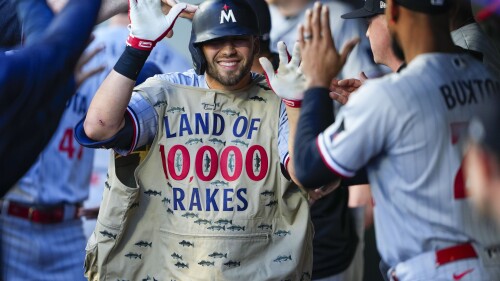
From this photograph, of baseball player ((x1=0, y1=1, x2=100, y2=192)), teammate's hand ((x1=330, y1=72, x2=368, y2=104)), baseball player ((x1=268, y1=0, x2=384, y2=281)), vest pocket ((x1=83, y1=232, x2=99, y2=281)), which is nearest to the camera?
baseball player ((x1=0, y1=1, x2=100, y2=192))

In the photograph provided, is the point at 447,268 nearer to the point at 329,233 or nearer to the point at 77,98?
the point at 329,233

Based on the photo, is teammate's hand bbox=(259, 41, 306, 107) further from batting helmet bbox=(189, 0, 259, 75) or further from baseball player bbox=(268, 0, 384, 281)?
baseball player bbox=(268, 0, 384, 281)

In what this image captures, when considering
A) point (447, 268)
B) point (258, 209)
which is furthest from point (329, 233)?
point (447, 268)

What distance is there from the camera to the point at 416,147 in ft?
10.4

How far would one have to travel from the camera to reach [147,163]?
4.13m

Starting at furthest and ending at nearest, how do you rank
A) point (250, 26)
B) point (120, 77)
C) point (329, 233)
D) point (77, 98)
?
1. point (77, 98)
2. point (329, 233)
3. point (250, 26)
4. point (120, 77)

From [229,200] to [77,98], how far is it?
6.80ft

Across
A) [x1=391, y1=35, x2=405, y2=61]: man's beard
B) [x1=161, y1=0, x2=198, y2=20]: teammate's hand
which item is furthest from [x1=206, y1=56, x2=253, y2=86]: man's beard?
[x1=391, y1=35, x2=405, y2=61]: man's beard

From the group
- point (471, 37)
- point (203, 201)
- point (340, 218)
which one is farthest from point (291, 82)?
point (340, 218)

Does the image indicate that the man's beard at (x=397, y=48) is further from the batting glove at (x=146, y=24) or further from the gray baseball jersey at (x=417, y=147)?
the batting glove at (x=146, y=24)

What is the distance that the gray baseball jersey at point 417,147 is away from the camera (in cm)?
314

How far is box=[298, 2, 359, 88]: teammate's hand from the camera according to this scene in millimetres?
3379

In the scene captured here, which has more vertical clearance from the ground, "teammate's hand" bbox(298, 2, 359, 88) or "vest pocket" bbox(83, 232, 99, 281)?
"teammate's hand" bbox(298, 2, 359, 88)

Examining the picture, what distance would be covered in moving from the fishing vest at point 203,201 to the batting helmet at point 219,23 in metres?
0.19
